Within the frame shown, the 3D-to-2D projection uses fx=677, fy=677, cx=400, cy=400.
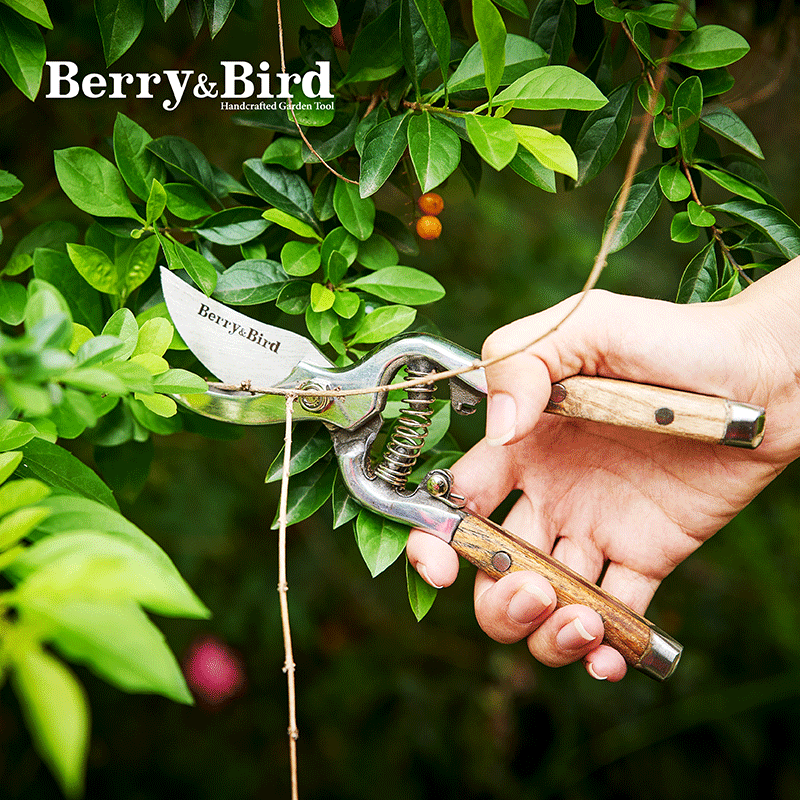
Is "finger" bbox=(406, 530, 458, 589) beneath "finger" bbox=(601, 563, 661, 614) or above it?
above

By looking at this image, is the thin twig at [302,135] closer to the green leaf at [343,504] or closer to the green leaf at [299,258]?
the green leaf at [299,258]

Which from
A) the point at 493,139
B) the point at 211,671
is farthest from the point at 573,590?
the point at 211,671

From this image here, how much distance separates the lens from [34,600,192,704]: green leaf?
1.05 ft

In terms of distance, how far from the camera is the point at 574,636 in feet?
2.42

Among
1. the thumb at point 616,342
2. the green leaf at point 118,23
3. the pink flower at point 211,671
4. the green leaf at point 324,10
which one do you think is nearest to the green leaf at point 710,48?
the thumb at point 616,342

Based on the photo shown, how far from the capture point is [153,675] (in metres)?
0.32

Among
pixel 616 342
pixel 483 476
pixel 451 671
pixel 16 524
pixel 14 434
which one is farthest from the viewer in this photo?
pixel 451 671

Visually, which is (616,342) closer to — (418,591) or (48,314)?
(418,591)

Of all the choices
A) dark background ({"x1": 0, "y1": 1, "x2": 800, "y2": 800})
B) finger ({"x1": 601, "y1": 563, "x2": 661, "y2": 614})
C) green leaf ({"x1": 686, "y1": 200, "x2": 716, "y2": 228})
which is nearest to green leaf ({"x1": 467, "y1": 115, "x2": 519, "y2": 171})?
green leaf ({"x1": 686, "y1": 200, "x2": 716, "y2": 228})

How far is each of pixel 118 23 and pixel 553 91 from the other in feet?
1.47

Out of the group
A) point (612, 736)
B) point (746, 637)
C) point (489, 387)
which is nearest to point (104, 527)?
point (489, 387)

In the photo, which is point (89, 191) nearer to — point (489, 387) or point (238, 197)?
point (238, 197)

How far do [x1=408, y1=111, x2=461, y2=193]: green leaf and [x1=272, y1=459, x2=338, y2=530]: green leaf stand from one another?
1.09 ft

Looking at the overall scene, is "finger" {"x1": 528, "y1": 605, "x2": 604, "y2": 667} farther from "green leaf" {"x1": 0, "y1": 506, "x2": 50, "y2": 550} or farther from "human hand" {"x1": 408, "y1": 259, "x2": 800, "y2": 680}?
"green leaf" {"x1": 0, "y1": 506, "x2": 50, "y2": 550}
